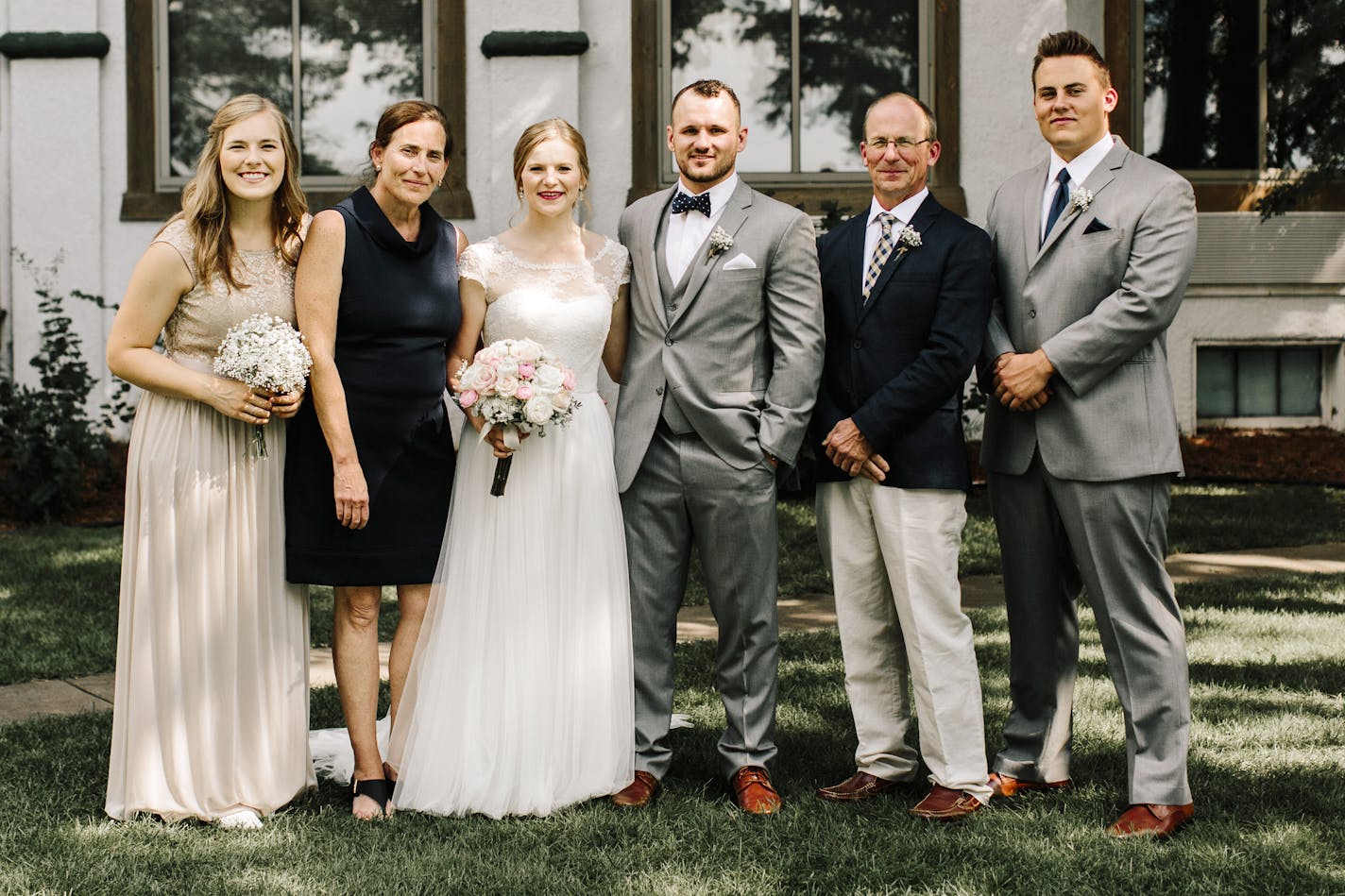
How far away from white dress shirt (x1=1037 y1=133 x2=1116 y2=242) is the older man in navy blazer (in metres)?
0.22

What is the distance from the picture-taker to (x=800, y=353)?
454 cm

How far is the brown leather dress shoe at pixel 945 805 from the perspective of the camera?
443cm

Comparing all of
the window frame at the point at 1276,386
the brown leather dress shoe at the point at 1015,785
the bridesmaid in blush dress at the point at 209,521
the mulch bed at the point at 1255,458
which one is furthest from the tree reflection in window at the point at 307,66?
the brown leather dress shoe at the point at 1015,785

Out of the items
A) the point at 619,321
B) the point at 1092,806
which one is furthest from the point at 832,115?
the point at 1092,806

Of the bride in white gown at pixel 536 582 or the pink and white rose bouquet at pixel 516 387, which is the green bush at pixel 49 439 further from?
the pink and white rose bouquet at pixel 516 387

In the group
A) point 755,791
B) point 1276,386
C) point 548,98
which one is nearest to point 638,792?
point 755,791

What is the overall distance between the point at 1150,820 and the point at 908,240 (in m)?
1.95

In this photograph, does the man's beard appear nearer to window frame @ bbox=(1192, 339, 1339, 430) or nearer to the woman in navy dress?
the woman in navy dress

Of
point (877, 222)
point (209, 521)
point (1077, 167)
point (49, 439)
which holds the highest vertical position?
point (1077, 167)

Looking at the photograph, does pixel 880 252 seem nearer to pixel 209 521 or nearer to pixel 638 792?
pixel 638 792

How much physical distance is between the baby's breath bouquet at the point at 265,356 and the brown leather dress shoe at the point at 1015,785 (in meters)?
2.64

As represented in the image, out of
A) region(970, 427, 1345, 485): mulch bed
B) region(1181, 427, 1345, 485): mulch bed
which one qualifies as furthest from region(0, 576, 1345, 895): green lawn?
region(1181, 427, 1345, 485): mulch bed

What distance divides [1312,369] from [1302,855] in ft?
31.1

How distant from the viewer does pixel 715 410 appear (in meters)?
4.57
